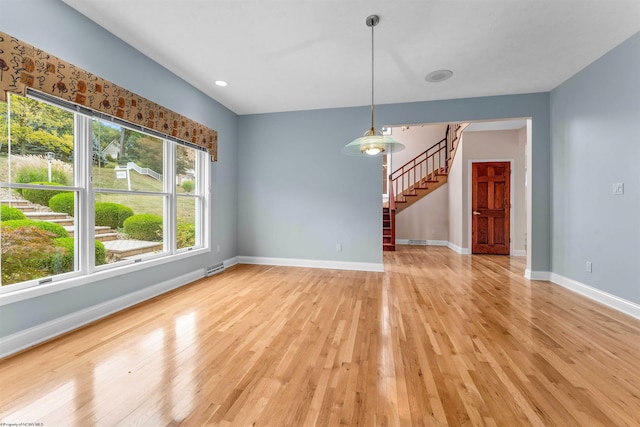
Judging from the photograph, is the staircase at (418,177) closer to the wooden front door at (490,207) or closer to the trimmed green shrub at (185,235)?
the wooden front door at (490,207)

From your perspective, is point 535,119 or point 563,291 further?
point 535,119

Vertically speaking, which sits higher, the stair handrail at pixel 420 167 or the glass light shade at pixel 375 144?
the stair handrail at pixel 420 167

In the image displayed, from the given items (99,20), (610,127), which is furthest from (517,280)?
(99,20)

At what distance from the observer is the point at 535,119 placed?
3.98 metres

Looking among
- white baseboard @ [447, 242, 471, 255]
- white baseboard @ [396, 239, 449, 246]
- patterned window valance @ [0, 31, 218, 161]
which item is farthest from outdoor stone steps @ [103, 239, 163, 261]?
white baseboard @ [396, 239, 449, 246]

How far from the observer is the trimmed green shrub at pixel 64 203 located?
7.43 feet

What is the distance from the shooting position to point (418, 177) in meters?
8.33

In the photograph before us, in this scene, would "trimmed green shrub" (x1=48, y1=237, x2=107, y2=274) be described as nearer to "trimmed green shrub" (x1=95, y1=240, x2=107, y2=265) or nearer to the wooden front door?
"trimmed green shrub" (x1=95, y1=240, x2=107, y2=265)

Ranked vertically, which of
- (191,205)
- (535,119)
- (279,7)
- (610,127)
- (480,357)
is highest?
(279,7)

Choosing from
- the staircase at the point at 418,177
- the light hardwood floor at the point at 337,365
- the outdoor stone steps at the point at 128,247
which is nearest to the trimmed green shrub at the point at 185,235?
the outdoor stone steps at the point at 128,247

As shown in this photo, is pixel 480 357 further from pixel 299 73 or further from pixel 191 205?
pixel 191 205

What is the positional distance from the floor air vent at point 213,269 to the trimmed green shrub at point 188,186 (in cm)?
126

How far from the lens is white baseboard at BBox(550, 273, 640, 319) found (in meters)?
2.63

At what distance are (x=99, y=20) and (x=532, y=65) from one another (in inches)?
187
